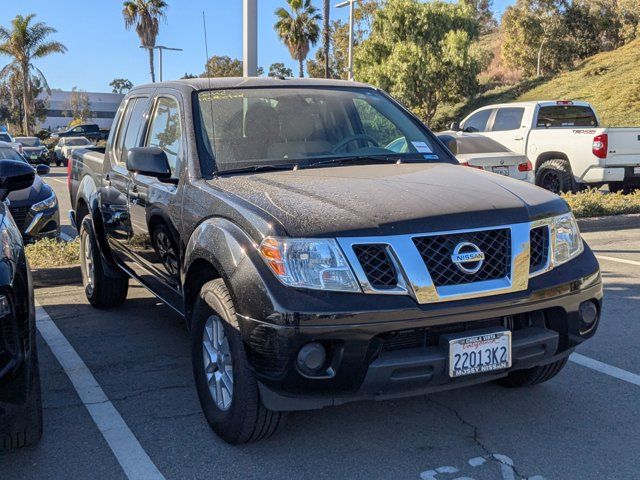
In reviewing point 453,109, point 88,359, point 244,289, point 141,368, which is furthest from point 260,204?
point 453,109

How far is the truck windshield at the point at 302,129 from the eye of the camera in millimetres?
4180

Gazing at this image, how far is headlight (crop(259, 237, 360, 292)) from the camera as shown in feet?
9.84

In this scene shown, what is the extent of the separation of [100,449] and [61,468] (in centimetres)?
23

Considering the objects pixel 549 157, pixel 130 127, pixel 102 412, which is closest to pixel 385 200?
pixel 102 412

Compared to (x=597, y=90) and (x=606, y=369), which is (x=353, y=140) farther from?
(x=597, y=90)

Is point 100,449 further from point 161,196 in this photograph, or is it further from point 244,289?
point 161,196

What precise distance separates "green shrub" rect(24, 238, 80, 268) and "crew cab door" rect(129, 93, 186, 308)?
271 centimetres

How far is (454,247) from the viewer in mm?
3125

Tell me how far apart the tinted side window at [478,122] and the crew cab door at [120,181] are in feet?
33.9

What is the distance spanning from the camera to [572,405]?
3986 mm

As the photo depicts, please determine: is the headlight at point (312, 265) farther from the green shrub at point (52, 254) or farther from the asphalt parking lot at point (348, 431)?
the green shrub at point (52, 254)

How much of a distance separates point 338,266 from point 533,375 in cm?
170

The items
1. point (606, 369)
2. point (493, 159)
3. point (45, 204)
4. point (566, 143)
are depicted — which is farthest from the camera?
point (566, 143)

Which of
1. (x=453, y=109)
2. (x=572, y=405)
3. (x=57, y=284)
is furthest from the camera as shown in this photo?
(x=453, y=109)
